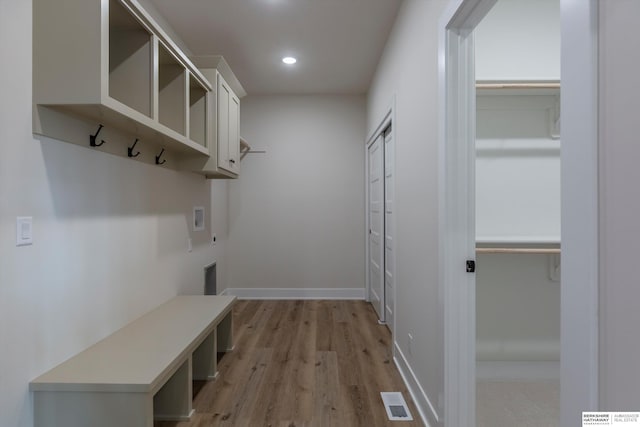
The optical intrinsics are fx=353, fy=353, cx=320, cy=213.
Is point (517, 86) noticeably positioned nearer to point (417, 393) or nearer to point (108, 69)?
point (417, 393)

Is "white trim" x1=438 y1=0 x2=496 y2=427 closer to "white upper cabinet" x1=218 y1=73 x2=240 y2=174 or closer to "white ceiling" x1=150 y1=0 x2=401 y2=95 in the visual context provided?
"white ceiling" x1=150 y1=0 x2=401 y2=95

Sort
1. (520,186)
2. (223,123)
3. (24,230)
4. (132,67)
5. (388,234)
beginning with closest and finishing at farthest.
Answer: (24,230) < (132,67) < (520,186) < (223,123) < (388,234)

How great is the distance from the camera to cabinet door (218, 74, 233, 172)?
9.64ft

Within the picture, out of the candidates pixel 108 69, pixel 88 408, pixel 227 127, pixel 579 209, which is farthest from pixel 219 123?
pixel 579 209

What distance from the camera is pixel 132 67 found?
1868 millimetres

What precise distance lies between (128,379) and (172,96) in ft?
5.55

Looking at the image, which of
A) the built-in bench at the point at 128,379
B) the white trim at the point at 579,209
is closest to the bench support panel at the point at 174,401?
the built-in bench at the point at 128,379

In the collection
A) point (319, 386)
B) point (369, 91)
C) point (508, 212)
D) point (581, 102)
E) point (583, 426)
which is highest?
point (369, 91)

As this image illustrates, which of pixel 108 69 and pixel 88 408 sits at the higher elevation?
pixel 108 69

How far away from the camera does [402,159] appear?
267 cm

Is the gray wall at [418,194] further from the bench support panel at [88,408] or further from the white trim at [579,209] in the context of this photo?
Result: the bench support panel at [88,408]

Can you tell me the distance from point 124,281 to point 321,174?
305 cm

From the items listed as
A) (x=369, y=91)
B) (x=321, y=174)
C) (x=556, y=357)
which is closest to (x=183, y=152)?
(x=321, y=174)

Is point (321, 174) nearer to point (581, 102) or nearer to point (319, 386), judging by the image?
point (319, 386)
